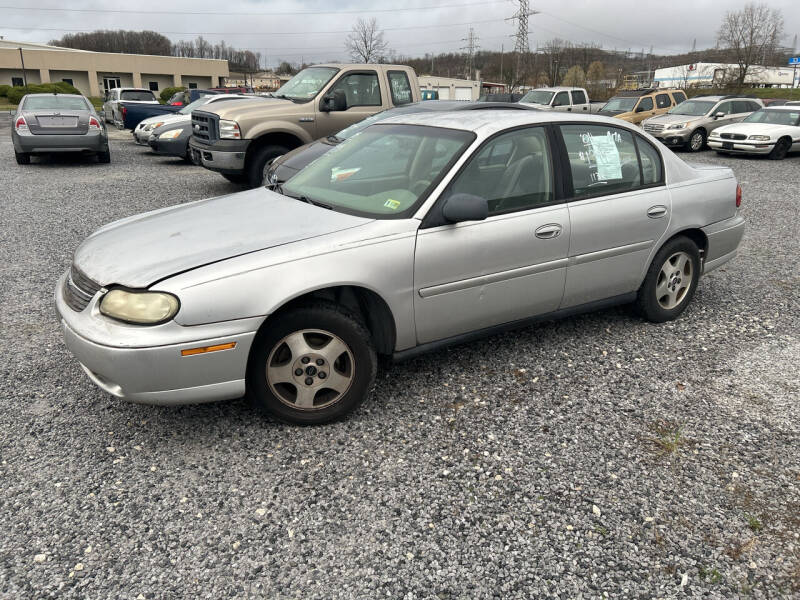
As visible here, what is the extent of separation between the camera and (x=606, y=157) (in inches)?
165

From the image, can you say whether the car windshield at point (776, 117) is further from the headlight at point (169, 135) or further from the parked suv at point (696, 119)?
the headlight at point (169, 135)

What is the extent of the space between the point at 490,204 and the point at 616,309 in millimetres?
1952


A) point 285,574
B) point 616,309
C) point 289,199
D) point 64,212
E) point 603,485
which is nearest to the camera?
point 285,574

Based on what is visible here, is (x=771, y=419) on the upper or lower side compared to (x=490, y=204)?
lower

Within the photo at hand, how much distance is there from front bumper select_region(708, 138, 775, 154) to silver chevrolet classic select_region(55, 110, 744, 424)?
13.1 m

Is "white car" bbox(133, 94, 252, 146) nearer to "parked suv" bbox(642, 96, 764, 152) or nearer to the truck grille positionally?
the truck grille

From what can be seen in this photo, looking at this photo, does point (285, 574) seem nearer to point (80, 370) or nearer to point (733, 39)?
point (80, 370)

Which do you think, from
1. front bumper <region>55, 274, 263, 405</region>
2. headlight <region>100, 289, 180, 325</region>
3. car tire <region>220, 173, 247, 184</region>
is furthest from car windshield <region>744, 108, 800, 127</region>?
headlight <region>100, 289, 180, 325</region>

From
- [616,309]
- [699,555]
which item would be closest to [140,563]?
[699,555]

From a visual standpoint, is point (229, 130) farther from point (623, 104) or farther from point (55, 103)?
point (623, 104)

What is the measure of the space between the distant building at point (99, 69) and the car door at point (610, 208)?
70946 mm

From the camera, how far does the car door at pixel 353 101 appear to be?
385 inches

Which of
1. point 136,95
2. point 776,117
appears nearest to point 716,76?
point 776,117

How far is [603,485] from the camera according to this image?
9.29 feet
